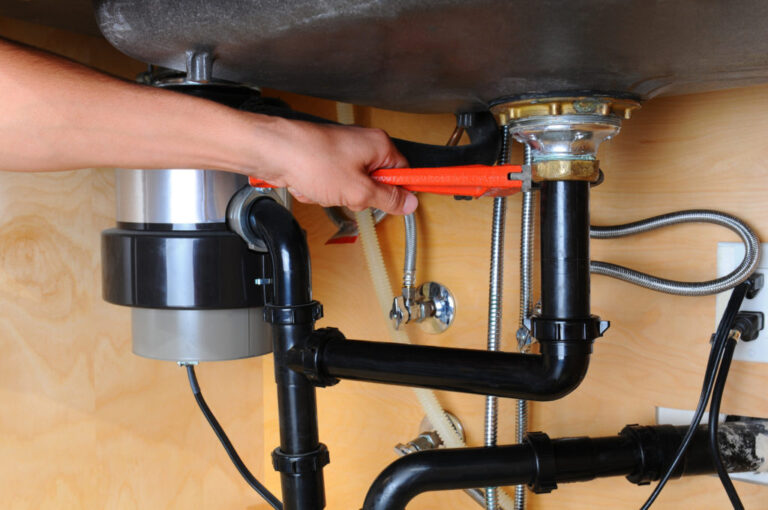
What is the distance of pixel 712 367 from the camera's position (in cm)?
66

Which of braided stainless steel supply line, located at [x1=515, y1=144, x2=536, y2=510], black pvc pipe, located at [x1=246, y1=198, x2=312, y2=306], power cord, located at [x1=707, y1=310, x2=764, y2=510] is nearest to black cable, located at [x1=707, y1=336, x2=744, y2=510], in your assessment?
power cord, located at [x1=707, y1=310, x2=764, y2=510]

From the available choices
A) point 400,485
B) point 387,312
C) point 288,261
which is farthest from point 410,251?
point 400,485

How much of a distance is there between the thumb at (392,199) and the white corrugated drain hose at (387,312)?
26 centimetres

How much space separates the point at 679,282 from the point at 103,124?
21.4 inches

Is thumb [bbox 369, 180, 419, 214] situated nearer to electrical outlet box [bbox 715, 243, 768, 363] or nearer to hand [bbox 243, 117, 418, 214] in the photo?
hand [bbox 243, 117, 418, 214]

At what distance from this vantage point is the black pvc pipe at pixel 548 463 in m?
0.59

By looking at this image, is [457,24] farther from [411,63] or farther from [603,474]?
[603,474]

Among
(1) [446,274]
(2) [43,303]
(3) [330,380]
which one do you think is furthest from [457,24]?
(2) [43,303]

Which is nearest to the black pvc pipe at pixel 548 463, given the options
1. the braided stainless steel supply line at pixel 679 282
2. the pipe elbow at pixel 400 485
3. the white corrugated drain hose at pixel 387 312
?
the pipe elbow at pixel 400 485

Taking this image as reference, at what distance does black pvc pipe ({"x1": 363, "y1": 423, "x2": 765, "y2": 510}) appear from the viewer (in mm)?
587

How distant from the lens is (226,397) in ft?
3.59

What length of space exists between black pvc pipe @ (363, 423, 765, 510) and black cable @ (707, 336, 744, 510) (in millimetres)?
15

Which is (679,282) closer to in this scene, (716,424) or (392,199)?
(716,424)

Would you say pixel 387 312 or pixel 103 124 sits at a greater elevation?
pixel 103 124
